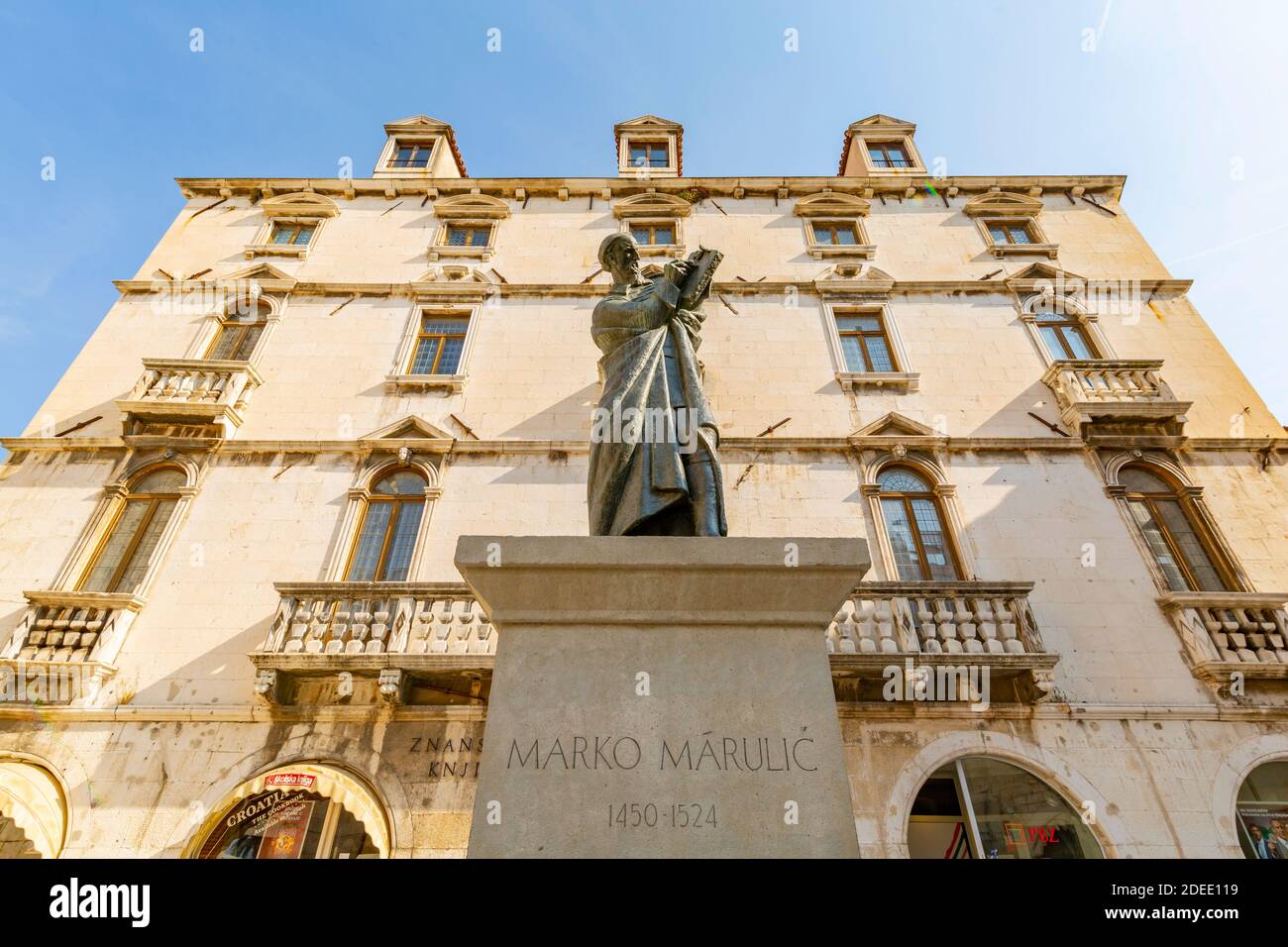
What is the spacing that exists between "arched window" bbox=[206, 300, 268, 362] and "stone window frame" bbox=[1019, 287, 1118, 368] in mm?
16624

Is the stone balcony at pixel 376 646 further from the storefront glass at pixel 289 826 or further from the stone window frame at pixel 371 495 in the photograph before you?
the storefront glass at pixel 289 826

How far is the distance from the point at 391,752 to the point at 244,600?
371 cm

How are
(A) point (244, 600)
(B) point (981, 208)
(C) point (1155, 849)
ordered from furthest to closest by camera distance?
(B) point (981, 208)
(A) point (244, 600)
(C) point (1155, 849)

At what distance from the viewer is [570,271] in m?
14.9

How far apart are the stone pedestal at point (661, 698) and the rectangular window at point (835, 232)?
14.3 meters

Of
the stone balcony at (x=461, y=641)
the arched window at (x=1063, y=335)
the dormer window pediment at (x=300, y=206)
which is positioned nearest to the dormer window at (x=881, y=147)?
the arched window at (x=1063, y=335)

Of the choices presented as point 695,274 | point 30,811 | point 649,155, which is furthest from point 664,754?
point 649,155

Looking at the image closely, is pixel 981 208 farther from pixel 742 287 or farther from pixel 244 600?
pixel 244 600

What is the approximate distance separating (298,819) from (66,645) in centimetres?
445

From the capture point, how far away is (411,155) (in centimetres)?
1831

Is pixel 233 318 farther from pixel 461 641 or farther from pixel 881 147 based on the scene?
pixel 881 147

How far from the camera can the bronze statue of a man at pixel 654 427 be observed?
3965 mm

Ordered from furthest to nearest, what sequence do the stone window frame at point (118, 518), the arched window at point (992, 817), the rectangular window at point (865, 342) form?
the rectangular window at point (865, 342) → the stone window frame at point (118, 518) → the arched window at point (992, 817)

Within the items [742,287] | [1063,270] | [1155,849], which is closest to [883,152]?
[1063,270]
